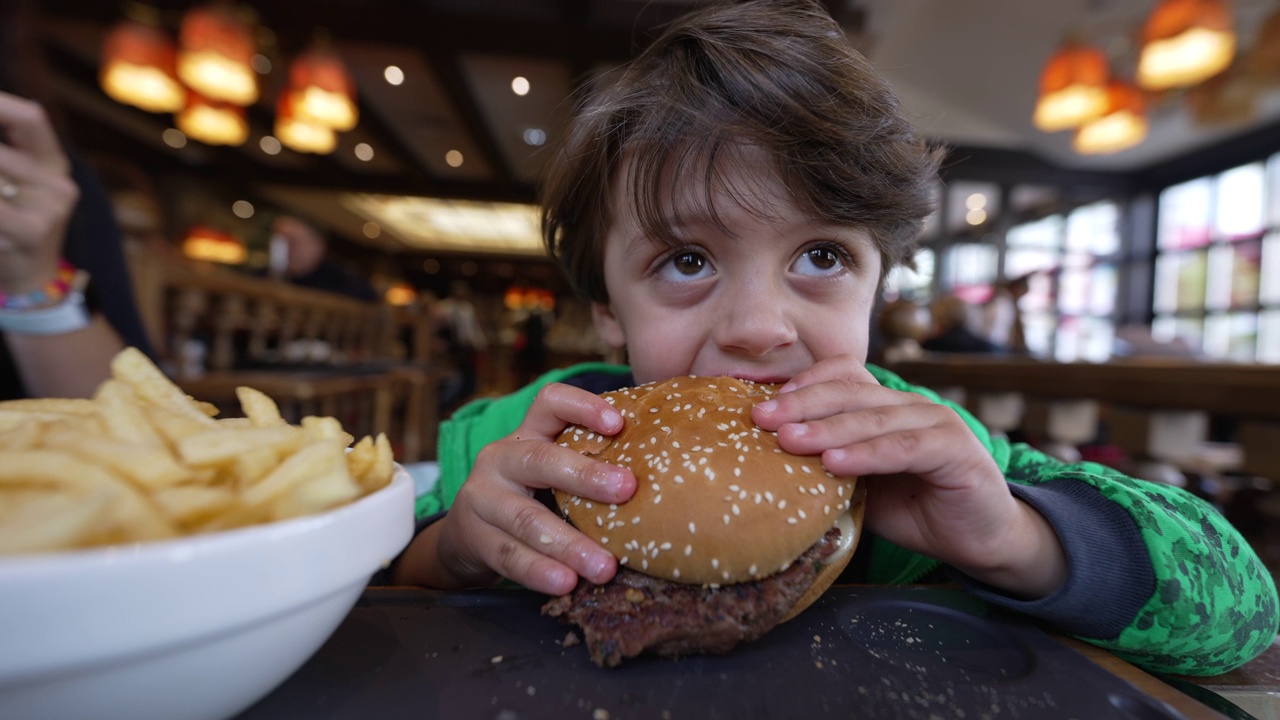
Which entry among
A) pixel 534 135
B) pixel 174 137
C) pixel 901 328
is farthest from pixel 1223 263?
pixel 174 137

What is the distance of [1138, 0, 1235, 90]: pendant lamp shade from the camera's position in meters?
3.80

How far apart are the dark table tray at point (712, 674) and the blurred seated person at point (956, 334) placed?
17.8 feet

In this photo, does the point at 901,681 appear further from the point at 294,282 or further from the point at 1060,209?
the point at 1060,209

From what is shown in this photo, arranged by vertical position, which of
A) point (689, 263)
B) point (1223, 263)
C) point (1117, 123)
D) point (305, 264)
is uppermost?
point (1117, 123)

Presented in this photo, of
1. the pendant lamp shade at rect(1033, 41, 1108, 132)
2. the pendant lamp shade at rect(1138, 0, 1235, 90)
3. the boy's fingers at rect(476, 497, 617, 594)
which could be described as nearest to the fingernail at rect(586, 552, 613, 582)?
the boy's fingers at rect(476, 497, 617, 594)

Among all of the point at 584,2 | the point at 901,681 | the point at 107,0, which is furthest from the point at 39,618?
the point at 107,0

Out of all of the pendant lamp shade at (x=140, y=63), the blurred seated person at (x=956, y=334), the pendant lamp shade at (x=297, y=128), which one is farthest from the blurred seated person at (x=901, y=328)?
the pendant lamp shade at (x=140, y=63)

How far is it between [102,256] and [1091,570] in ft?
9.11

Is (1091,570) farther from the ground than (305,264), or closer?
closer

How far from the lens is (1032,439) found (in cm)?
354

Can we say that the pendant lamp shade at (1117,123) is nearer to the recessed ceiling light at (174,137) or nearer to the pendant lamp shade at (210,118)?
the pendant lamp shade at (210,118)

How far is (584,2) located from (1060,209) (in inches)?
410

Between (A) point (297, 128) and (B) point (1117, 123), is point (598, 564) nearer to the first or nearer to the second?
(B) point (1117, 123)

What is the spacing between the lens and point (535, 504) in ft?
2.60
